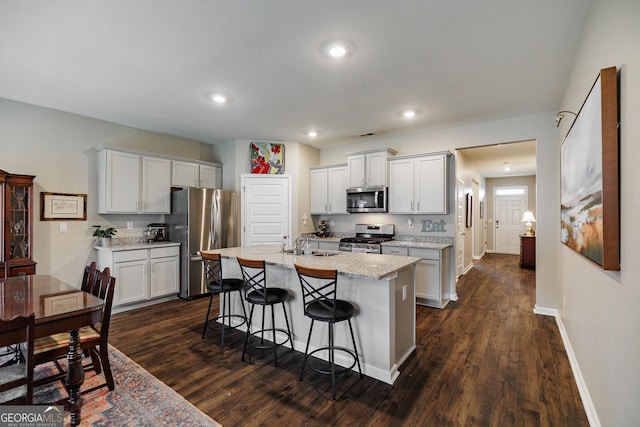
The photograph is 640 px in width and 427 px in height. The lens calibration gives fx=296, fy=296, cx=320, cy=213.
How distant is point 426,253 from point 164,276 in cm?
397

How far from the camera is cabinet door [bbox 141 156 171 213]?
4.64m

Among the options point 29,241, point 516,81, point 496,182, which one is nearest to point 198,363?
point 29,241

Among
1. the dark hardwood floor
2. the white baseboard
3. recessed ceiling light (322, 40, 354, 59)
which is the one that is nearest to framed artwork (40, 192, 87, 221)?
the dark hardwood floor

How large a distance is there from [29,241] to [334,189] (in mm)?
4347

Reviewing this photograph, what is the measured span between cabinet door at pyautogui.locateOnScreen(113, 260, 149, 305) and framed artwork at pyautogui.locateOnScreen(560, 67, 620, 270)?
494 centimetres

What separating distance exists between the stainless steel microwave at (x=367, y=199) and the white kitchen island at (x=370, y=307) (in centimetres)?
197

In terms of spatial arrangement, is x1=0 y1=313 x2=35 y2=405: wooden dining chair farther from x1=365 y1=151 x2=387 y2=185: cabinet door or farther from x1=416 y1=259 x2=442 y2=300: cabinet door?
x1=365 y1=151 x2=387 y2=185: cabinet door

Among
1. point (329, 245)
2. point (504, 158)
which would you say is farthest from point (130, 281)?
point (504, 158)

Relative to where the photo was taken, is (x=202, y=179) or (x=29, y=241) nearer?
(x=29, y=241)

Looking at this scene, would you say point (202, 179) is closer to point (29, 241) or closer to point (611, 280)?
point (29, 241)

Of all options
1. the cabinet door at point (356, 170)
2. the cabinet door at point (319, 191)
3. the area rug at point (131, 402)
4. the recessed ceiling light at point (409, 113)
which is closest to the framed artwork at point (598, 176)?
the recessed ceiling light at point (409, 113)

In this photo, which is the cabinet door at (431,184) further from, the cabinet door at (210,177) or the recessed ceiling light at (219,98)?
the cabinet door at (210,177)

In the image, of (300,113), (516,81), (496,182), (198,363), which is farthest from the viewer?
(496,182)

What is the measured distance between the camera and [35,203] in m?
3.78
